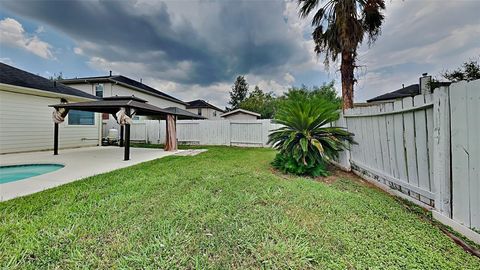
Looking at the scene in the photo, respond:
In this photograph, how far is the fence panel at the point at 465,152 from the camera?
1768mm

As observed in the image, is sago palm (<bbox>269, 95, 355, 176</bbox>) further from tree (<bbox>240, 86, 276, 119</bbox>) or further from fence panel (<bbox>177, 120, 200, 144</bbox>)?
tree (<bbox>240, 86, 276, 119</bbox>)

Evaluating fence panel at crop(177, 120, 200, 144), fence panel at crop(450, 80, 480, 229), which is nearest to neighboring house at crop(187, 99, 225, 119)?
fence panel at crop(177, 120, 200, 144)

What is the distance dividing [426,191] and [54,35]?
15320 mm

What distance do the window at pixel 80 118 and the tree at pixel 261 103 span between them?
20667 mm

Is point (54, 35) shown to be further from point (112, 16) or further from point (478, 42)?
point (478, 42)

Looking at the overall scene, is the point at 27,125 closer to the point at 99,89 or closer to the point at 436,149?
the point at 99,89

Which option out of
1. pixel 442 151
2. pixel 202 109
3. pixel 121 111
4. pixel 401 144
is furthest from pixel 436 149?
pixel 202 109

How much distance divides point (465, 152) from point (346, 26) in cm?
523

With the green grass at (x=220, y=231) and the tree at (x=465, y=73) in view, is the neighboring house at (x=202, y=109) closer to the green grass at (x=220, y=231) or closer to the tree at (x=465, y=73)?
the tree at (x=465, y=73)

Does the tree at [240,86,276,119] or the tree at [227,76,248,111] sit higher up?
the tree at [227,76,248,111]

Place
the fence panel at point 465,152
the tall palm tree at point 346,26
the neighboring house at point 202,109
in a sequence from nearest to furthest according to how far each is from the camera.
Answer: the fence panel at point 465,152, the tall palm tree at point 346,26, the neighboring house at point 202,109

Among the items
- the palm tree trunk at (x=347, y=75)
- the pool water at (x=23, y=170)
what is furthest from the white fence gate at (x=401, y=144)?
the pool water at (x=23, y=170)

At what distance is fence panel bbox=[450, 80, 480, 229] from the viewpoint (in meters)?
1.77

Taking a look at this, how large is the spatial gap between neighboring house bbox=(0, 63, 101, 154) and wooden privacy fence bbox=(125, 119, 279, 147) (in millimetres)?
4043
